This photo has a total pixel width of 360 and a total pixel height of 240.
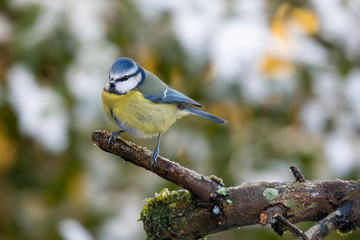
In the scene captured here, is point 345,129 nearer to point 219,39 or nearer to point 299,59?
point 299,59

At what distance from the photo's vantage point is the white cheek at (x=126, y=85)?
4.64 ft

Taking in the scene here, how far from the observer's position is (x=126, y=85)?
1.43 m

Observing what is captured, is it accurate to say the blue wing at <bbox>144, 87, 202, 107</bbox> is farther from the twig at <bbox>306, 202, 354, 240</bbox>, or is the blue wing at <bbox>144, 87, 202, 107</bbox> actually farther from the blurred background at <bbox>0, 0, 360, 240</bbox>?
the twig at <bbox>306, 202, 354, 240</bbox>

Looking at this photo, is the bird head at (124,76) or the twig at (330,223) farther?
the bird head at (124,76)

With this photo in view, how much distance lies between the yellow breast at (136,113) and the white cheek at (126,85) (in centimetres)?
1

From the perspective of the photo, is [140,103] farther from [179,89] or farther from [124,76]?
[179,89]

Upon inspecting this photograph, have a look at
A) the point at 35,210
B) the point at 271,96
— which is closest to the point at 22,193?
the point at 35,210

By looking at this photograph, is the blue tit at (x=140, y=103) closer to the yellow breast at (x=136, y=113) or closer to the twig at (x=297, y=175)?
the yellow breast at (x=136, y=113)

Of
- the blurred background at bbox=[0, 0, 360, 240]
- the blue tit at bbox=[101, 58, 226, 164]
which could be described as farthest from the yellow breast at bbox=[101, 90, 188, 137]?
the blurred background at bbox=[0, 0, 360, 240]

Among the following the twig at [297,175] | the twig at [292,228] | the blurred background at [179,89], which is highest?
the blurred background at [179,89]

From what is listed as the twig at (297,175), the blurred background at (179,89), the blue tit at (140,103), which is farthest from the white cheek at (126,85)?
the twig at (297,175)

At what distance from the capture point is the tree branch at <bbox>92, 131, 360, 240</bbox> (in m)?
1.17

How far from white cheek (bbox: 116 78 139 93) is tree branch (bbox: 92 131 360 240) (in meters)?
0.24

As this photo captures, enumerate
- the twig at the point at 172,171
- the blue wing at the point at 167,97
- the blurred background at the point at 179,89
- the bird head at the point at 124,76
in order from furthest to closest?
the blurred background at the point at 179,89, the blue wing at the point at 167,97, the bird head at the point at 124,76, the twig at the point at 172,171
